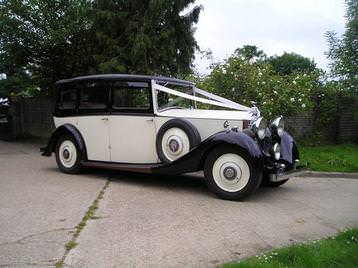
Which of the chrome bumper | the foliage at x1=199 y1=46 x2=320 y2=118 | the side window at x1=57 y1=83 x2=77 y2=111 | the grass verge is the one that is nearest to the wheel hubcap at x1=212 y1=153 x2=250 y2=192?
the chrome bumper

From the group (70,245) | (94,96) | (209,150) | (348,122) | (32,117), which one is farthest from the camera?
(32,117)

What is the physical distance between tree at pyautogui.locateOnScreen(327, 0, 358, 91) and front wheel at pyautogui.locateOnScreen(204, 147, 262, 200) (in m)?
6.53

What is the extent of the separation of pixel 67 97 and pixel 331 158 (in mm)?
5651

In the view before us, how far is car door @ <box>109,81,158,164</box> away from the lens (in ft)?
25.4

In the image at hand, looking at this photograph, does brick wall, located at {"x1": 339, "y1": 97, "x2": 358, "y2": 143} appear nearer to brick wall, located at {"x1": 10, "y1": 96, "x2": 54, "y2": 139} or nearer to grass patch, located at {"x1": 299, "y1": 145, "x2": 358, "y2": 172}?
grass patch, located at {"x1": 299, "y1": 145, "x2": 358, "y2": 172}

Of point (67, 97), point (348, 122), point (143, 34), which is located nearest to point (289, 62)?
point (348, 122)

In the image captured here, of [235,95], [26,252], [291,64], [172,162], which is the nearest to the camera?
[26,252]

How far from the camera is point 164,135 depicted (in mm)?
7434

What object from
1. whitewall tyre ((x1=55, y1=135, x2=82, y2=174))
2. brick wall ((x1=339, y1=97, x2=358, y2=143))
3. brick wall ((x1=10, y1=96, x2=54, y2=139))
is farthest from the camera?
brick wall ((x1=10, y1=96, x2=54, y2=139))

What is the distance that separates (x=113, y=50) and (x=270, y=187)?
6641 millimetres

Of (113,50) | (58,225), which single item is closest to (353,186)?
(58,225)

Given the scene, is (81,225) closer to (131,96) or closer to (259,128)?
(259,128)

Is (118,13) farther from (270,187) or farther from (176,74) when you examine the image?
(270,187)

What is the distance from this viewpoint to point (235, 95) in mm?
12133
